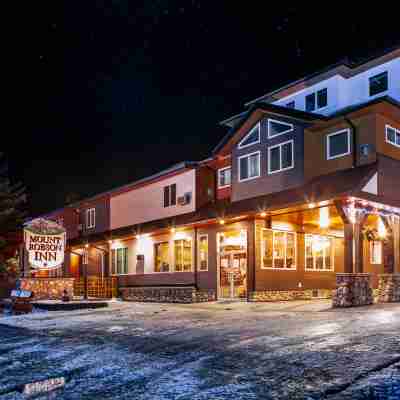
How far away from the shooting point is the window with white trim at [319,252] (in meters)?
25.2

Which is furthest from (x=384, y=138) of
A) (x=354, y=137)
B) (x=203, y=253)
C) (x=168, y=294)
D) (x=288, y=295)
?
(x=168, y=294)

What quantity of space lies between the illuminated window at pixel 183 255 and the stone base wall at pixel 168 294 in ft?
5.62

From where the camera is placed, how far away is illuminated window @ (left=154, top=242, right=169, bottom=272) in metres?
29.1

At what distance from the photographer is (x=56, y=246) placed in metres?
22.6

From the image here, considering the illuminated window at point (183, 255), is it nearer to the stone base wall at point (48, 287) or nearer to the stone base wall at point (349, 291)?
the stone base wall at point (48, 287)

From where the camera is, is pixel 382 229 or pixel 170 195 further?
pixel 170 195

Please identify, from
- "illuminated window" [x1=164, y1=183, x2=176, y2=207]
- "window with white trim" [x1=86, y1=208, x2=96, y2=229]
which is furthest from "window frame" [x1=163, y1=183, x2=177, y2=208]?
"window with white trim" [x1=86, y1=208, x2=96, y2=229]

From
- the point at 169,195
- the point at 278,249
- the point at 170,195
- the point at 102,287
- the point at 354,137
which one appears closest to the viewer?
the point at 354,137

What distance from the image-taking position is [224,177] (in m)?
28.0

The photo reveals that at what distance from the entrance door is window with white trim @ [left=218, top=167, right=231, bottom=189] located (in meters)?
3.97

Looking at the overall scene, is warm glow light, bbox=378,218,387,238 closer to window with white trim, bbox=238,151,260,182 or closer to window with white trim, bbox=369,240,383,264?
window with white trim, bbox=238,151,260,182

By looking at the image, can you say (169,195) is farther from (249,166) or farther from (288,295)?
(288,295)

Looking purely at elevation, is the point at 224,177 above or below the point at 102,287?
above

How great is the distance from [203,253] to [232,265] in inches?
77.6
